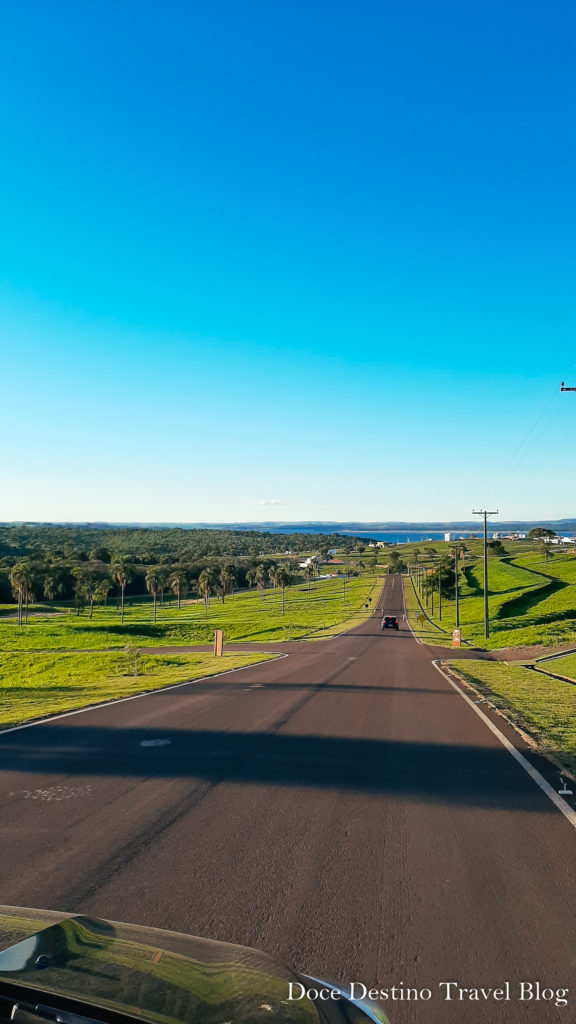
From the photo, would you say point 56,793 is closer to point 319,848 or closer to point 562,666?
point 319,848

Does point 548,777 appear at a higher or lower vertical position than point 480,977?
lower

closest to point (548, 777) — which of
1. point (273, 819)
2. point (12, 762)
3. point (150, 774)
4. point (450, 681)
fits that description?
point (273, 819)

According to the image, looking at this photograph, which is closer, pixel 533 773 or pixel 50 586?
pixel 533 773

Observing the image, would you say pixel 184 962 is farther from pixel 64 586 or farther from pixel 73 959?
pixel 64 586

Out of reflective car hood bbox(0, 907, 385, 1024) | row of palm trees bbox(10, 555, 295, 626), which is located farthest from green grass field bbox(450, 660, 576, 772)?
row of palm trees bbox(10, 555, 295, 626)

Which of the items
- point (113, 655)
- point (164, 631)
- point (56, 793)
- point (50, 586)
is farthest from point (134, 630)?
point (50, 586)

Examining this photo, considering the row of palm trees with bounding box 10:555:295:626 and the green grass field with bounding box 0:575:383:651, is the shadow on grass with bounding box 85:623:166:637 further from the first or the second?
the row of palm trees with bounding box 10:555:295:626
